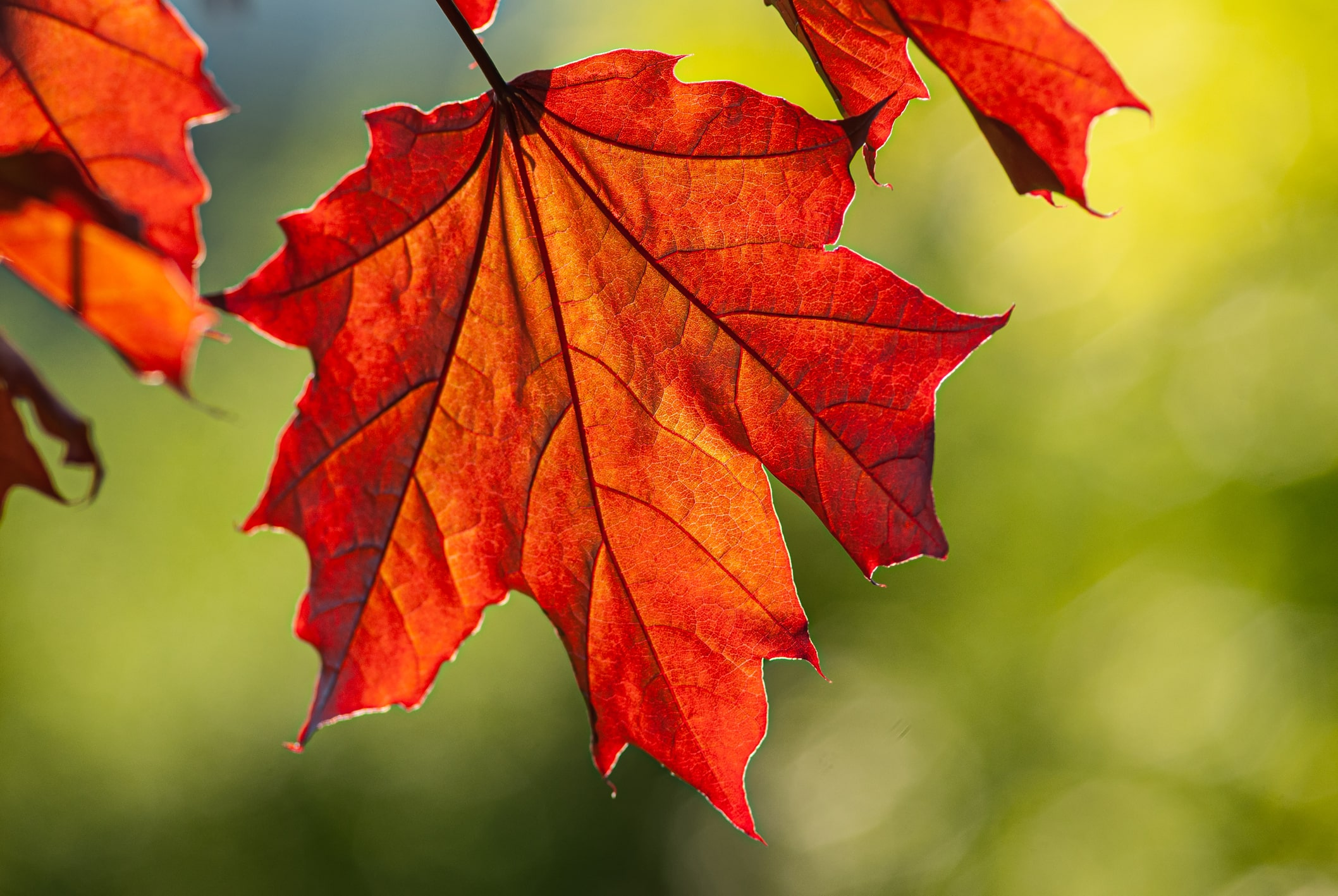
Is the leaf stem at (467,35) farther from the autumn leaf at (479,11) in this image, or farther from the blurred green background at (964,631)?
the blurred green background at (964,631)

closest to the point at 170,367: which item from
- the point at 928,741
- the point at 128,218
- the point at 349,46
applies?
the point at 128,218

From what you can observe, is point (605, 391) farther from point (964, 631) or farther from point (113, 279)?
point (964, 631)

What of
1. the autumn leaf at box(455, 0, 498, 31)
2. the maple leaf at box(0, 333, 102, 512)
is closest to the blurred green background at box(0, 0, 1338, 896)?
the autumn leaf at box(455, 0, 498, 31)

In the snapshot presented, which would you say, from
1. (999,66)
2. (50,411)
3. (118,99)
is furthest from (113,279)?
(999,66)

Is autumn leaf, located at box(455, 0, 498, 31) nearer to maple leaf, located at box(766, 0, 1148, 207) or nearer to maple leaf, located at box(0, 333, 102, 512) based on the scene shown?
maple leaf, located at box(766, 0, 1148, 207)

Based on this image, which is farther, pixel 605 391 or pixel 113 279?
pixel 605 391

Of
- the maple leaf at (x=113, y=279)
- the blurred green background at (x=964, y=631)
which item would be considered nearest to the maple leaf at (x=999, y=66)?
the maple leaf at (x=113, y=279)

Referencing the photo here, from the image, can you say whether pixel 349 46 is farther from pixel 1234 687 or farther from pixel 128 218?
pixel 128 218
